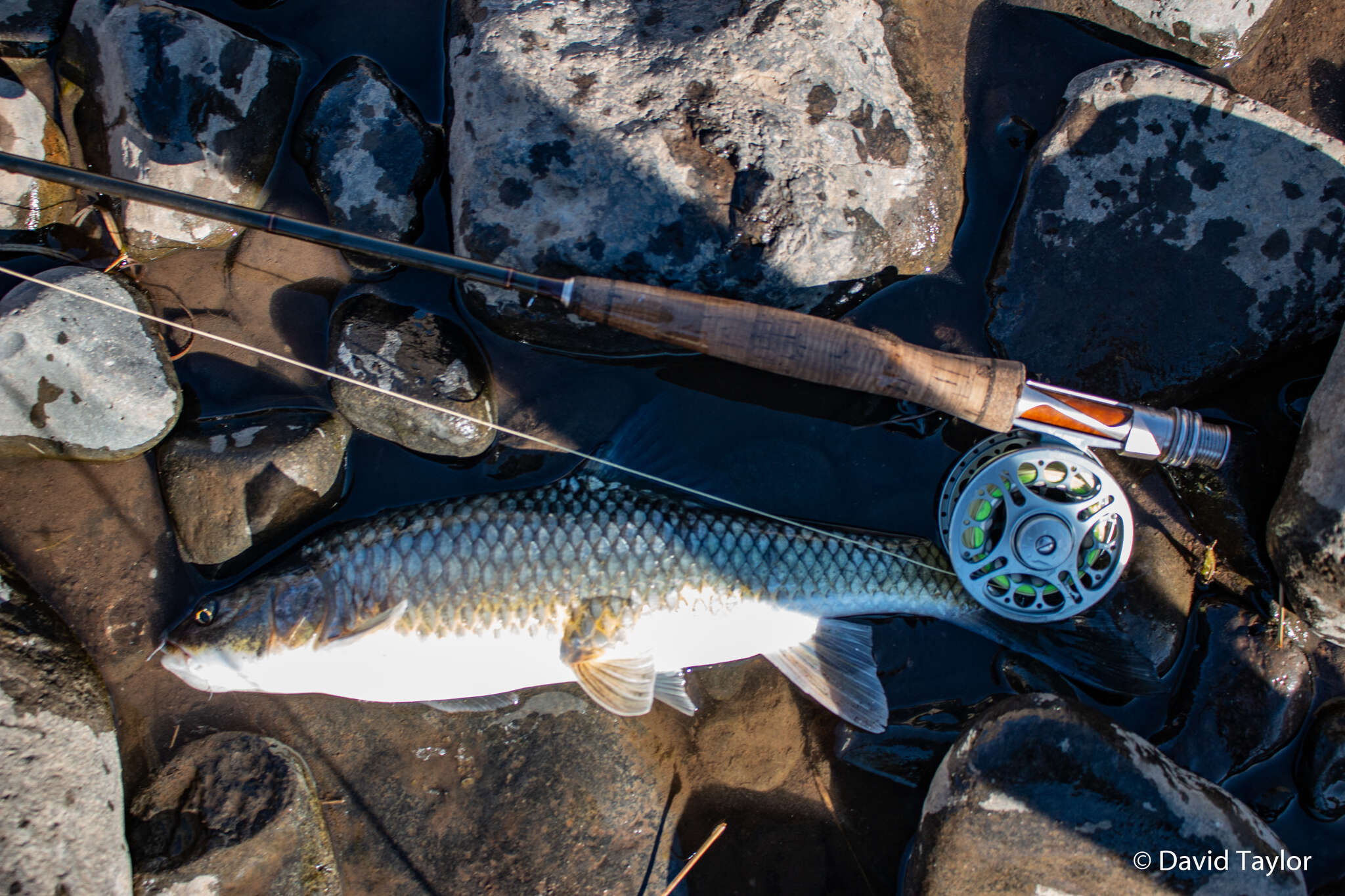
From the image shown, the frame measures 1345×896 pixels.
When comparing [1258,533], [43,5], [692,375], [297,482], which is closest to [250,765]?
[297,482]

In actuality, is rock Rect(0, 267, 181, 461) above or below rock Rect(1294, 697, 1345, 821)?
above

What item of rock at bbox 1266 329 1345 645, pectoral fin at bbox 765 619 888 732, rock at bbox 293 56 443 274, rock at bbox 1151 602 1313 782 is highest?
rock at bbox 293 56 443 274

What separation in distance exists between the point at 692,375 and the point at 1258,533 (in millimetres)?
2782

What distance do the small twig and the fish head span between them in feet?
6.67

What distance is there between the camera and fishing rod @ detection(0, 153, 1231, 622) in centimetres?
278

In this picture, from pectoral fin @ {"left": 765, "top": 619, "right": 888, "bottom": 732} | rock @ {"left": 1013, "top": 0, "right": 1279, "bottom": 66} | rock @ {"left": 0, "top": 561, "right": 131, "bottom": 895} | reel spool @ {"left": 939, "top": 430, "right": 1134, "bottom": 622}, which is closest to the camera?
rock @ {"left": 0, "top": 561, "right": 131, "bottom": 895}

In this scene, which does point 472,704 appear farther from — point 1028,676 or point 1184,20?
point 1184,20

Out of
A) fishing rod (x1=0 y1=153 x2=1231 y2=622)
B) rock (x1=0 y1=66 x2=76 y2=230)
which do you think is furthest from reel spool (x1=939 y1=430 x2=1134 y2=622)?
rock (x1=0 y1=66 x2=76 y2=230)

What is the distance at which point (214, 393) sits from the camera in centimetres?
363

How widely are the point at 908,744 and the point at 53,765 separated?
146 inches

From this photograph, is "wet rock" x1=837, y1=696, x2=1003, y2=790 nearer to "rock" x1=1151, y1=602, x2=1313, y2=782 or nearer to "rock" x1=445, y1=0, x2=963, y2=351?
"rock" x1=1151, y1=602, x2=1313, y2=782

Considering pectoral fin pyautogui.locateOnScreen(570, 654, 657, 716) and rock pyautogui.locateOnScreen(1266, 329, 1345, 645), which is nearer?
rock pyautogui.locateOnScreen(1266, 329, 1345, 645)

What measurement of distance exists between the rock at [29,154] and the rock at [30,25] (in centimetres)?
14

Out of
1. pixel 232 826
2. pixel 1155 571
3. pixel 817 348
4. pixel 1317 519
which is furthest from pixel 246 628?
pixel 1317 519
